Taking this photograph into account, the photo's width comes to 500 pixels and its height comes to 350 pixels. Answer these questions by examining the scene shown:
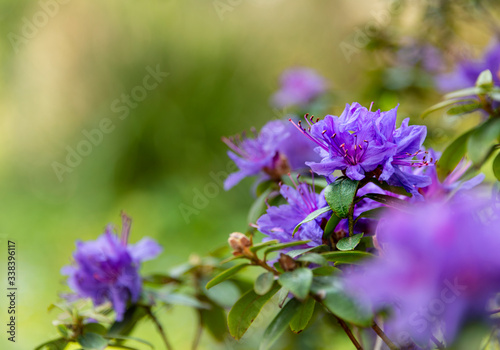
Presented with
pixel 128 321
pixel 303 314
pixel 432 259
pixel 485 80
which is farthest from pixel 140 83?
pixel 432 259

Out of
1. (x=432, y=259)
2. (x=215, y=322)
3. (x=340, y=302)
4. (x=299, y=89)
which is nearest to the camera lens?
(x=432, y=259)

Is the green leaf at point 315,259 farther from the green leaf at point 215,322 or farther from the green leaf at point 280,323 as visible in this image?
the green leaf at point 215,322

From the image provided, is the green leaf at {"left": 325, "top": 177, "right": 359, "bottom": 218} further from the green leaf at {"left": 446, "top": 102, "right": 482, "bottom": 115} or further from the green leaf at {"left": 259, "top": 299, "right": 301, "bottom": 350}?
the green leaf at {"left": 446, "top": 102, "right": 482, "bottom": 115}

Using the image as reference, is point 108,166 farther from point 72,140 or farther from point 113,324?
point 113,324

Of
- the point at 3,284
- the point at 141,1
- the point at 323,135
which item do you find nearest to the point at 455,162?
the point at 323,135

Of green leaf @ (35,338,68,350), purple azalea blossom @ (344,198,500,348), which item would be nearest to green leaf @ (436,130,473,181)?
purple azalea blossom @ (344,198,500,348)

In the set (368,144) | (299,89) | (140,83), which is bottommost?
(368,144)

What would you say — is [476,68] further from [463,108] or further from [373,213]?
[373,213]
